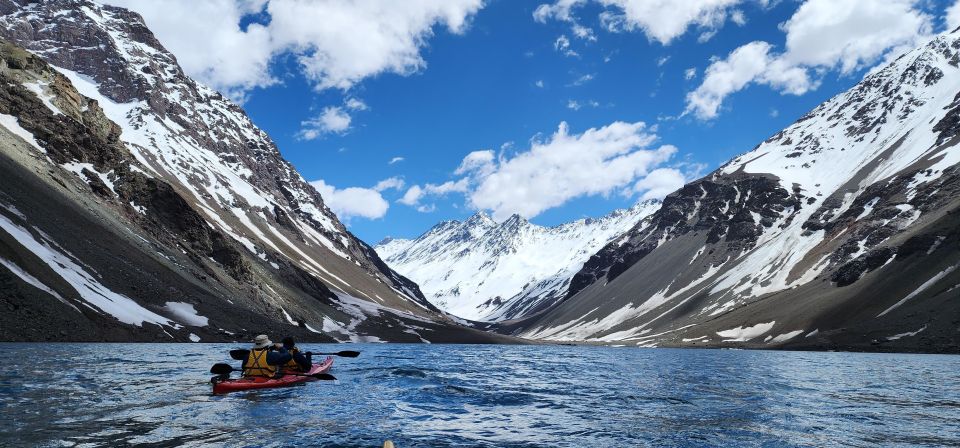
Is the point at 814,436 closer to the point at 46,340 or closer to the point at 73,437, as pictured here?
the point at 73,437

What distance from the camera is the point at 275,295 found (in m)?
162

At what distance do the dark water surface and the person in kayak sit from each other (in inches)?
58.5

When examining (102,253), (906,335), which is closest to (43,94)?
(102,253)

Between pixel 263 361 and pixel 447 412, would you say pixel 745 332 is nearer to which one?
pixel 447 412

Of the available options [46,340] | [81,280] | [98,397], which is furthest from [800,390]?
[81,280]

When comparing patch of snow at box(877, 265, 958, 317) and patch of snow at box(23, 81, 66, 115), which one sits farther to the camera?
patch of snow at box(23, 81, 66, 115)

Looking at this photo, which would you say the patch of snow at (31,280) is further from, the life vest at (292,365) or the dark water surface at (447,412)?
the life vest at (292,365)

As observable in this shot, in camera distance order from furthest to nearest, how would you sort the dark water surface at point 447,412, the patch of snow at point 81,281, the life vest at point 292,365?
the patch of snow at point 81,281 < the life vest at point 292,365 < the dark water surface at point 447,412

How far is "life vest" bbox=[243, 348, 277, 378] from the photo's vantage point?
36.5 m

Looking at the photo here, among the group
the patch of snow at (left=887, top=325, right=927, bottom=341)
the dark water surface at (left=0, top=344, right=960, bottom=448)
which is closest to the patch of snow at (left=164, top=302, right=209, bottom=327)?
the dark water surface at (left=0, top=344, right=960, bottom=448)

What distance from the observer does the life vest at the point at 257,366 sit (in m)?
36.5

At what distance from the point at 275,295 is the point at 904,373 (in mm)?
134542

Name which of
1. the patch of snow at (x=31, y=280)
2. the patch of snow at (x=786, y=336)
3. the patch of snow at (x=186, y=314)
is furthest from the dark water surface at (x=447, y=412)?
the patch of snow at (x=786, y=336)

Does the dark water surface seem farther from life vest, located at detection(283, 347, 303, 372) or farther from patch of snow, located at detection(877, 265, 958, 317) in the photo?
patch of snow, located at detection(877, 265, 958, 317)
